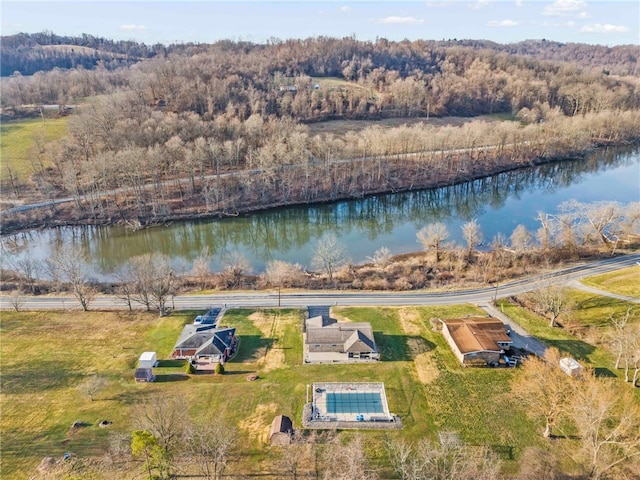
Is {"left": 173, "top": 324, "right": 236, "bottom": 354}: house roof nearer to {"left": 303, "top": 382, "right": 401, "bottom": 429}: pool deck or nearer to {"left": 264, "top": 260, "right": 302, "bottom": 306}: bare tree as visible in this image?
{"left": 303, "top": 382, "right": 401, "bottom": 429}: pool deck

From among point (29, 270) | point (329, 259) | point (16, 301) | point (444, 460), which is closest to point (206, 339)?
point (329, 259)

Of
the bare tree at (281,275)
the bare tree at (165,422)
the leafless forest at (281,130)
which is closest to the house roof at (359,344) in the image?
the bare tree at (165,422)

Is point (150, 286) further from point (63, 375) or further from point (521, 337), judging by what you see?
point (521, 337)

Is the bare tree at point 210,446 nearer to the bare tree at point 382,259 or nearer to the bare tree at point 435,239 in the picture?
the bare tree at point 382,259

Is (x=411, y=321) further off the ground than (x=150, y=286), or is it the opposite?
(x=150, y=286)

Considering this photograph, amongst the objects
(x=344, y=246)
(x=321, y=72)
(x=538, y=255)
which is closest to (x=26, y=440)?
(x=344, y=246)

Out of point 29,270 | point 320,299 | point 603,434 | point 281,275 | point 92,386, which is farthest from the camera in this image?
point 281,275
